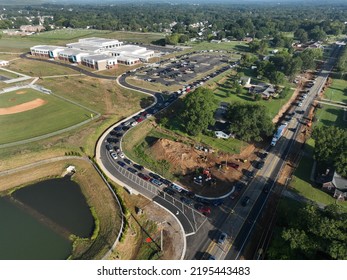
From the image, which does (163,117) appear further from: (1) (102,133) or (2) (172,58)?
(2) (172,58)

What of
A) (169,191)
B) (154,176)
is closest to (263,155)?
(169,191)

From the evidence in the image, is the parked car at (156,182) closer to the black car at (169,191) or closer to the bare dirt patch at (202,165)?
the black car at (169,191)

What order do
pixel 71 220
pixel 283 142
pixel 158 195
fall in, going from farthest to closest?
pixel 283 142
pixel 158 195
pixel 71 220

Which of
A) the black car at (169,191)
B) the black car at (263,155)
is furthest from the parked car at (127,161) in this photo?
the black car at (263,155)

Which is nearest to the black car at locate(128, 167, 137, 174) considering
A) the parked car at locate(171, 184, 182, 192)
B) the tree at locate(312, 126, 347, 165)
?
the parked car at locate(171, 184, 182, 192)

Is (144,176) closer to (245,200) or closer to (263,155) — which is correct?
(245,200)

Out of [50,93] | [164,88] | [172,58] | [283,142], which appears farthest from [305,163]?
[172,58]
